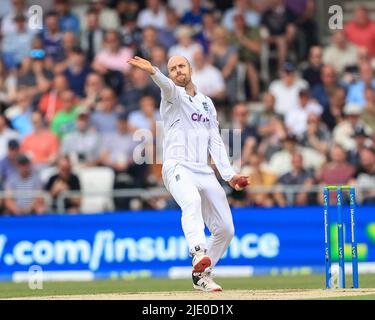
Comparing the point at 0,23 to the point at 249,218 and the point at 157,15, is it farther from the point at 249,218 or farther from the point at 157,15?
the point at 249,218

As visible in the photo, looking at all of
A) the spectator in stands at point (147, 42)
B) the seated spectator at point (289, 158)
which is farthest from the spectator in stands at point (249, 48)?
the seated spectator at point (289, 158)

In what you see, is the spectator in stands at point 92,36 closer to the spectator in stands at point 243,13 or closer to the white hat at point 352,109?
the spectator in stands at point 243,13

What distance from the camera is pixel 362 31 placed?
26.7 metres

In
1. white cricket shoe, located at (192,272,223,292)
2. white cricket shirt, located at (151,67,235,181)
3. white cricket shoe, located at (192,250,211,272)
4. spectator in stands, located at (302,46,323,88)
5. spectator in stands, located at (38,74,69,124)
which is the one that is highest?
spectator in stands, located at (302,46,323,88)

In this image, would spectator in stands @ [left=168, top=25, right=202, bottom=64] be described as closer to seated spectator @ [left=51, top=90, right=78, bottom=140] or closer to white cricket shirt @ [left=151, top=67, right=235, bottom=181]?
seated spectator @ [left=51, top=90, right=78, bottom=140]

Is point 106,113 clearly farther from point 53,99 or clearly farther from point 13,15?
point 13,15

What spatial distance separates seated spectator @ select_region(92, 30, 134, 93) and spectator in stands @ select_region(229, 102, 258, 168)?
2588 mm

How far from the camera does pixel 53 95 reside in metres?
25.7

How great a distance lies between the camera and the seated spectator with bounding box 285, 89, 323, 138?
2473 centimetres

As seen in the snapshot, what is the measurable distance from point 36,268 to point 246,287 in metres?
5.95

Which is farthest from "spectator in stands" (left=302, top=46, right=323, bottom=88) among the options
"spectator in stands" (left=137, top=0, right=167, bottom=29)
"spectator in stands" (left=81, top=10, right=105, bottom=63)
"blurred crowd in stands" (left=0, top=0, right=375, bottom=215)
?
"spectator in stands" (left=81, top=10, right=105, bottom=63)

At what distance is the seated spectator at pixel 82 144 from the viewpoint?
79.6 ft

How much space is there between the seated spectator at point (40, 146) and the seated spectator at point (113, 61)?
1909mm
